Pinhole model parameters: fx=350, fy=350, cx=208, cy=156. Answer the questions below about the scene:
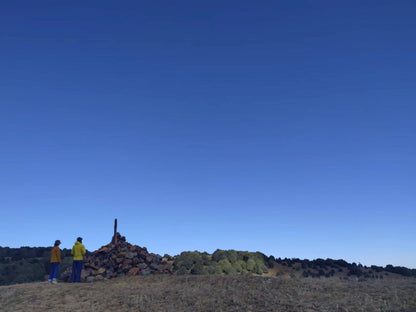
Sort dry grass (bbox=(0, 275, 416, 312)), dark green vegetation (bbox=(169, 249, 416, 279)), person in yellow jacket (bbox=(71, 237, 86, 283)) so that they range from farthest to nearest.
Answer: dark green vegetation (bbox=(169, 249, 416, 279)), person in yellow jacket (bbox=(71, 237, 86, 283)), dry grass (bbox=(0, 275, 416, 312))

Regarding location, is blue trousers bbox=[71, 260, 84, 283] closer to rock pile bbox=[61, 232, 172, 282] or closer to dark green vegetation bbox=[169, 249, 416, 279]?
rock pile bbox=[61, 232, 172, 282]

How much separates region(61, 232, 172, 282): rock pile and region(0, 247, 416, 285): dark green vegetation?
7.27m

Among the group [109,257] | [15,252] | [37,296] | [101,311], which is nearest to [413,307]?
[101,311]

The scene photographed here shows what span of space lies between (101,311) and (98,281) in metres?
7.94

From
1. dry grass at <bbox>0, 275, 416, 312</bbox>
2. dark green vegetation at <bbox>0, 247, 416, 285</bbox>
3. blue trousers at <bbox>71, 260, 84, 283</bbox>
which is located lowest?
dry grass at <bbox>0, 275, 416, 312</bbox>

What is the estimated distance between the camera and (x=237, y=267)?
36344 millimetres

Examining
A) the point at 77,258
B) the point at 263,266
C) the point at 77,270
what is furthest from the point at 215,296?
the point at 263,266

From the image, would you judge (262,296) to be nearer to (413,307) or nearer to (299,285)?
(299,285)

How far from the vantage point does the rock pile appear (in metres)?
22.9

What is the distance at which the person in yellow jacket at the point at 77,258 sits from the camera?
21203mm

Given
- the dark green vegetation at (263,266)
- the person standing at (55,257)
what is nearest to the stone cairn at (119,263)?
the person standing at (55,257)

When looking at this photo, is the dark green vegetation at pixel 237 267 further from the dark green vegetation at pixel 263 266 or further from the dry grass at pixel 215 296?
the dry grass at pixel 215 296

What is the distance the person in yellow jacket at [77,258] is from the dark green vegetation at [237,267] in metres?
11.0

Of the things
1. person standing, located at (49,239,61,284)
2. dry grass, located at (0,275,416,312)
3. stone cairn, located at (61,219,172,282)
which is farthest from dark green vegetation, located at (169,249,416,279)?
dry grass, located at (0,275,416,312)
